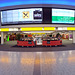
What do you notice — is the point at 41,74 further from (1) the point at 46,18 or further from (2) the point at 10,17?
(2) the point at 10,17

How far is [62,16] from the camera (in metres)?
8.23

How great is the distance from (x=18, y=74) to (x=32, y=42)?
9.52m

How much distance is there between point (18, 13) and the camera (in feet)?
27.3

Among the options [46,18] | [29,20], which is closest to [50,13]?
[46,18]

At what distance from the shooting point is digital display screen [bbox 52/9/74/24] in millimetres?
8243

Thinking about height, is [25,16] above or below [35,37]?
above

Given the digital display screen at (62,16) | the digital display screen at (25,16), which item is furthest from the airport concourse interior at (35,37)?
the digital display screen at (62,16)

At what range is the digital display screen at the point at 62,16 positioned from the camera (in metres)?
8.24

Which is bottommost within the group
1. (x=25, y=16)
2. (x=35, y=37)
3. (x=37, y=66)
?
(x=37, y=66)

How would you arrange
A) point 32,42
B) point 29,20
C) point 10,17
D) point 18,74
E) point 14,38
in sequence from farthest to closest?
1. point 14,38
2. point 32,42
3. point 10,17
4. point 29,20
5. point 18,74

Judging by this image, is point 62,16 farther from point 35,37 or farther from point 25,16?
point 35,37

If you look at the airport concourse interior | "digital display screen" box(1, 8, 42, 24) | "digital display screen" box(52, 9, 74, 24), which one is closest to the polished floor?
"digital display screen" box(1, 8, 42, 24)

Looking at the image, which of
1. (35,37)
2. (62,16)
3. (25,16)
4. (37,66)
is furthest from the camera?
(35,37)

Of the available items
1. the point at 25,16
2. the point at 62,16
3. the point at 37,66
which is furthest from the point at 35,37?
the point at 37,66
